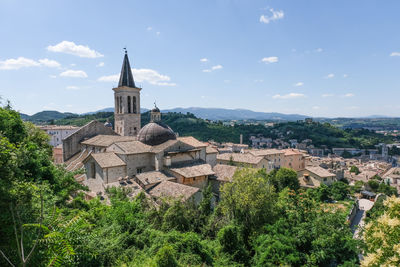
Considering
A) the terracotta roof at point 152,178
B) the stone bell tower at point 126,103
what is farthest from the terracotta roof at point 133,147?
the stone bell tower at point 126,103

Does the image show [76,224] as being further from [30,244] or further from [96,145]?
[96,145]

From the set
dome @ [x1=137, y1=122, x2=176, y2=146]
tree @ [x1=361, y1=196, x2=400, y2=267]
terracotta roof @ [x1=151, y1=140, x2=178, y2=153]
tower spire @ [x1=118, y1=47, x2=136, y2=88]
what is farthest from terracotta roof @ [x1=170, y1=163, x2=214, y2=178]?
tower spire @ [x1=118, y1=47, x2=136, y2=88]

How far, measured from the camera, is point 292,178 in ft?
133

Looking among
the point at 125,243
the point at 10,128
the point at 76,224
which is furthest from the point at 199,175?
the point at 76,224

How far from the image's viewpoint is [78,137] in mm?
34906

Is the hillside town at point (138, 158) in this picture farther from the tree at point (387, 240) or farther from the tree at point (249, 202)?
the tree at point (387, 240)

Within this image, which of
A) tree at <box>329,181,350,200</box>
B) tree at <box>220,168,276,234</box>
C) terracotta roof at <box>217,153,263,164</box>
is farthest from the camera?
tree at <box>329,181,350,200</box>

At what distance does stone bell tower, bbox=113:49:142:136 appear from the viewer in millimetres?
39781

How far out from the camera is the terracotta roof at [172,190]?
68.7ft

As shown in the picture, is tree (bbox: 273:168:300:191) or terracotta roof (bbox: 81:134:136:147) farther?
tree (bbox: 273:168:300:191)

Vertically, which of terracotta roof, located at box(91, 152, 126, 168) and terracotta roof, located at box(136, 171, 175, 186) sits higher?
terracotta roof, located at box(91, 152, 126, 168)

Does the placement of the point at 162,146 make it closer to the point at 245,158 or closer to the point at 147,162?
the point at 147,162

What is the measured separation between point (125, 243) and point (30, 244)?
719cm

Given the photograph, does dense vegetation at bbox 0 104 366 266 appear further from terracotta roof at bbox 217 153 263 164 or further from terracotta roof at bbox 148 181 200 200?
terracotta roof at bbox 217 153 263 164
